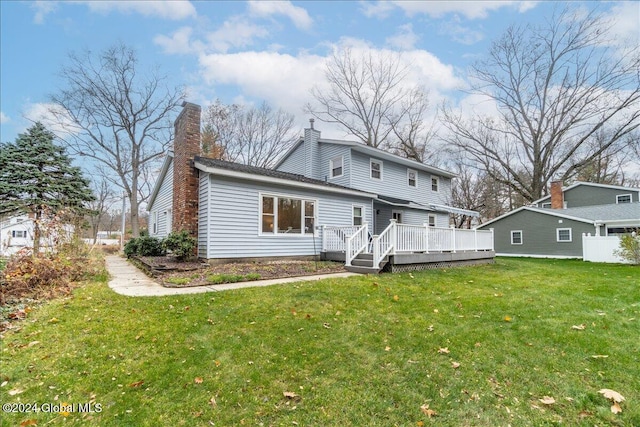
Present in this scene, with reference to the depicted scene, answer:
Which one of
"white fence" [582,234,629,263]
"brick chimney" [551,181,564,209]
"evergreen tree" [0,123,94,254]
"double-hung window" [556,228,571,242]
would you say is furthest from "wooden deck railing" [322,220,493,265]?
"brick chimney" [551,181,564,209]

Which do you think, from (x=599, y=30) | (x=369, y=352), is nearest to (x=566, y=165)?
(x=599, y=30)

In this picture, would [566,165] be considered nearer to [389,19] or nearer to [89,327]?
[389,19]

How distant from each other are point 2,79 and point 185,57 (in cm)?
820

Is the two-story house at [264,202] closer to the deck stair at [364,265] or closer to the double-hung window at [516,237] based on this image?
the deck stair at [364,265]

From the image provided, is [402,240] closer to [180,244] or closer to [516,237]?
[180,244]

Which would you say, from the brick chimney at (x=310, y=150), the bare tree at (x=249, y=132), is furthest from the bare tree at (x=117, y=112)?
the brick chimney at (x=310, y=150)

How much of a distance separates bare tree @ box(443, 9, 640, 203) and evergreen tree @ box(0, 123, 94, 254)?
2837 cm

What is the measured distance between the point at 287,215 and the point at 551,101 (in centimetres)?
2632

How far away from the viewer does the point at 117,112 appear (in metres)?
24.6

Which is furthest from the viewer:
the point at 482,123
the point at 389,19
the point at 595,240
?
the point at 482,123

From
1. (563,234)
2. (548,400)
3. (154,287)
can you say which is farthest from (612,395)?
(563,234)

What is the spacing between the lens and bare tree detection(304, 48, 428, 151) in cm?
2805

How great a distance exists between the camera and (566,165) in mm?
28734

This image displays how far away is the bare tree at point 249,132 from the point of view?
2911cm
